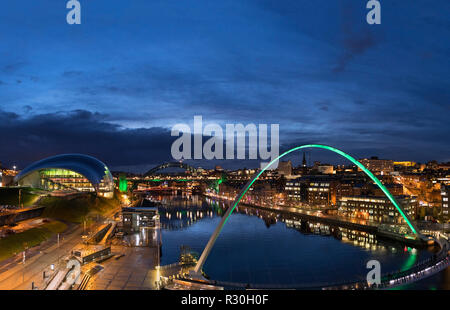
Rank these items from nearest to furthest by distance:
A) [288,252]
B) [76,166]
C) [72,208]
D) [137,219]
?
[288,252] < [137,219] < [72,208] < [76,166]

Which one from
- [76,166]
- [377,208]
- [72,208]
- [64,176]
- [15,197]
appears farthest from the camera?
[76,166]

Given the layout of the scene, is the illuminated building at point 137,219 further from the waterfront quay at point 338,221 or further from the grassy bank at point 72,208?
the waterfront quay at point 338,221

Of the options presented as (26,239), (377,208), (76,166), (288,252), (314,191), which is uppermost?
(76,166)

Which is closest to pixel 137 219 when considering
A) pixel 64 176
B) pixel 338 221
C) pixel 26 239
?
pixel 26 239

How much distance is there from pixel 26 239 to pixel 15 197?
62.8 feet

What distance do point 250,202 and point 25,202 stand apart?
52942mm

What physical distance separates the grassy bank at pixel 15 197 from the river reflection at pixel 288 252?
16.5 meters

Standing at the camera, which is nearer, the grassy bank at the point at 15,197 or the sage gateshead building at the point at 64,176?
the grassy bank at the point at 15,197

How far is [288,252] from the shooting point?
1273 inches

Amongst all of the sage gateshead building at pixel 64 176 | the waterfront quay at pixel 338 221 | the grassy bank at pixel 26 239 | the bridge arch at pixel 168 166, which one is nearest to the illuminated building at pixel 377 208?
the waterfront quay at pixel 338 221

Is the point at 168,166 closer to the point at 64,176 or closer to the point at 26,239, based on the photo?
the point at 64,176

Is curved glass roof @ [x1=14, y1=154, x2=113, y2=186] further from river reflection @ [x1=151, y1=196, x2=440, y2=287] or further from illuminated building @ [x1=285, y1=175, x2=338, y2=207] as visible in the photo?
illuminated building @ [x1=285, y1=175, x2=338, y2=207]

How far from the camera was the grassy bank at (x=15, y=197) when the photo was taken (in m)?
40.5
